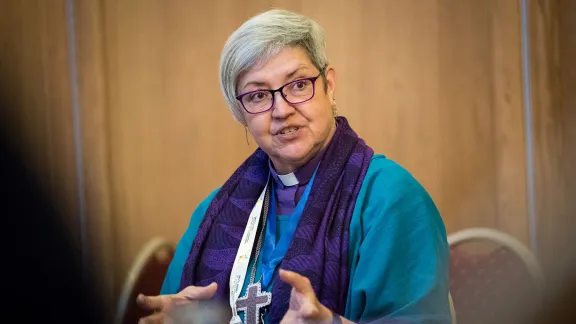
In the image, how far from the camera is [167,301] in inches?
43.8

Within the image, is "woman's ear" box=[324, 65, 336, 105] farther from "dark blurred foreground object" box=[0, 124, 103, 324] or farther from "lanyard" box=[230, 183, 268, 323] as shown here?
"dark blurred foreground object" box=[0, 124, 103, 324]

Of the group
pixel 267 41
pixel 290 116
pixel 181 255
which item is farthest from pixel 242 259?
pixel 267 41

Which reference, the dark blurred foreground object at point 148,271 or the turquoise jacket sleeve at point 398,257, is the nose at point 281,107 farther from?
the dark blurred foreground object at point 148,271

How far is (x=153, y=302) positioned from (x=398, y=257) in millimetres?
410

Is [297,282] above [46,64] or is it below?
below

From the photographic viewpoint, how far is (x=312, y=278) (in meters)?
1.13

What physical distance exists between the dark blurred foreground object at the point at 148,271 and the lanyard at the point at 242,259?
0.18 metres

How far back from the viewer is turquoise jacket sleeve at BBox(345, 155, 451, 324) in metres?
1.08

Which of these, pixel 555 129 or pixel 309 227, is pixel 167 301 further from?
pixel 555 129

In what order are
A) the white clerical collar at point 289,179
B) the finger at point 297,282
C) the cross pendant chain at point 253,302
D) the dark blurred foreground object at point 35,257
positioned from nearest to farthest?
the dark blurred foreground object at point 35,257, the finger at point 297,282, the cross pendant chain at point 253,302, the white clerical collar at point 289,179

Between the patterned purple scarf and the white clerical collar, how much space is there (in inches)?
2.1

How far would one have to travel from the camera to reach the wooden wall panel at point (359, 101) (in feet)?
3.85

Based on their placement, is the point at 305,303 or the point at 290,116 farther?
the point at 290,116

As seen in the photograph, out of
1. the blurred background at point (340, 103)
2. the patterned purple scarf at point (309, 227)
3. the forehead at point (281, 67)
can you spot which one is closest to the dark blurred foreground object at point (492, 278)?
the blurred background at point (340, 103)
